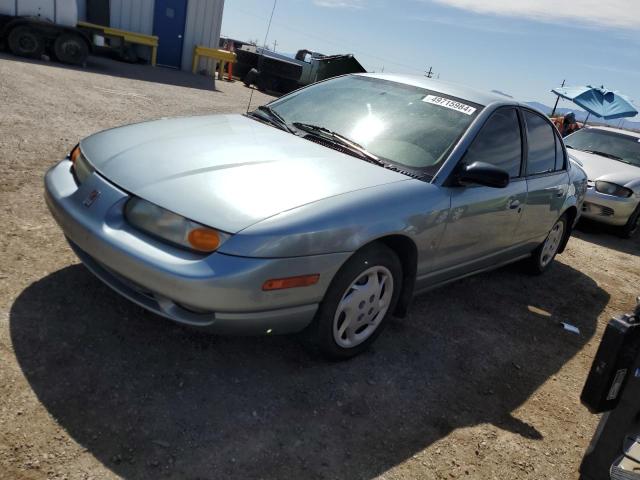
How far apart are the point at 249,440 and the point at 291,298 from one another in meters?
0.66

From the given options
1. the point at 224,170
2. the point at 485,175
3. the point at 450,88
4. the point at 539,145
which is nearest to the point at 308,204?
the point at 224,170

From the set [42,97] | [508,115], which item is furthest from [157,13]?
[508,115]

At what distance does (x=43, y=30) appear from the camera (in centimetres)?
1302

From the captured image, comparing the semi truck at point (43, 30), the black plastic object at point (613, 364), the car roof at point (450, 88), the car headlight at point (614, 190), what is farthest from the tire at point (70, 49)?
the black plastic object at point (613, 364)

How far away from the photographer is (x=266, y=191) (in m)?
2.64

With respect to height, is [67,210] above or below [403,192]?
below

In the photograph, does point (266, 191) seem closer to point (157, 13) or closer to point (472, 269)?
point (472, 269)

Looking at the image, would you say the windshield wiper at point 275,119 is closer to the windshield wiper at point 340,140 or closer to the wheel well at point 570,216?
the windshield wiper at point 340,140

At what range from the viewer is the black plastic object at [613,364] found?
2004 mm

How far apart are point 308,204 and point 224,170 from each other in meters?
0.51

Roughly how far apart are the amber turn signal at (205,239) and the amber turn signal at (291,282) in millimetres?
290

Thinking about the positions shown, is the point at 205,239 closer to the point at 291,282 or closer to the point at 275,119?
the point at 291,282

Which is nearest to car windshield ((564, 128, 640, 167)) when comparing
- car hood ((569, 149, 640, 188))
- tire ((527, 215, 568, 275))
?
car hood ((569, 149, 640, 188))

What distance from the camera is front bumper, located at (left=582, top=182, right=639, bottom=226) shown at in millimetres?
7867
